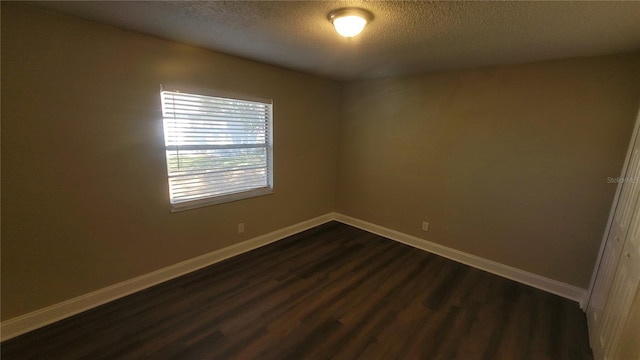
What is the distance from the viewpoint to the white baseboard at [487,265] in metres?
2.54

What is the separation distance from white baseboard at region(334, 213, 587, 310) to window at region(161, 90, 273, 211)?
1779 mm

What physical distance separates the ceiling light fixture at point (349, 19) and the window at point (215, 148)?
1.59 metres

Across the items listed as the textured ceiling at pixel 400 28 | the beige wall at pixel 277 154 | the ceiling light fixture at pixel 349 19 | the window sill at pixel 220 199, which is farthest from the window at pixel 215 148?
the ceiling light fixture at pixel 349 19

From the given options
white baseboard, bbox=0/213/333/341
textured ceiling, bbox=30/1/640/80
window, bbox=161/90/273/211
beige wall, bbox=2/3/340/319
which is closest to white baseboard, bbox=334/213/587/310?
white baseboard, bbox=0/213/333/341

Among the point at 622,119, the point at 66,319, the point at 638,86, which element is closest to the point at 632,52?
the point at 638,86

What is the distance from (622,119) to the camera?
2.20 metres

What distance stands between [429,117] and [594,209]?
1.77m

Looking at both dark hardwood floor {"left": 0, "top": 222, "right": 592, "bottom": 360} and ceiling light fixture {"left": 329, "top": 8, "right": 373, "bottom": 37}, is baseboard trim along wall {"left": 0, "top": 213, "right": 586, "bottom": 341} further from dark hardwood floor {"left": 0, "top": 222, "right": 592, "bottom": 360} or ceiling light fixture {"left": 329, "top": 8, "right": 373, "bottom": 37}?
ceiling light fixture {"left": 329, "top": 8, "right": 373, "bottom": 37}

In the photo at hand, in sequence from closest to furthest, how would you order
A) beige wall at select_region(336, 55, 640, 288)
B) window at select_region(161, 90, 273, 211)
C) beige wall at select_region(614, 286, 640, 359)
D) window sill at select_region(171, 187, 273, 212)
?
beige wall at select_region(614, 286, 640, 359)
beige wall at select_region(336, 55, 640, 288)
window at select_region(161, 90, 273, 211)
window sill at select_region(171, 187, 273, 212)

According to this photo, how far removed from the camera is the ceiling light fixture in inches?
62.8

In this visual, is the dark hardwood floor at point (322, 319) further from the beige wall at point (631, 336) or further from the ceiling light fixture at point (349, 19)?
the ceiling light fixture at point (349, 19)

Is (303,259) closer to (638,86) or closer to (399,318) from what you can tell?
(399,318)

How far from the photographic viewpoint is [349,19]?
1.63 metres

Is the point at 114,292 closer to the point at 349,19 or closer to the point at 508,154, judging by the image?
the point at 349,19
